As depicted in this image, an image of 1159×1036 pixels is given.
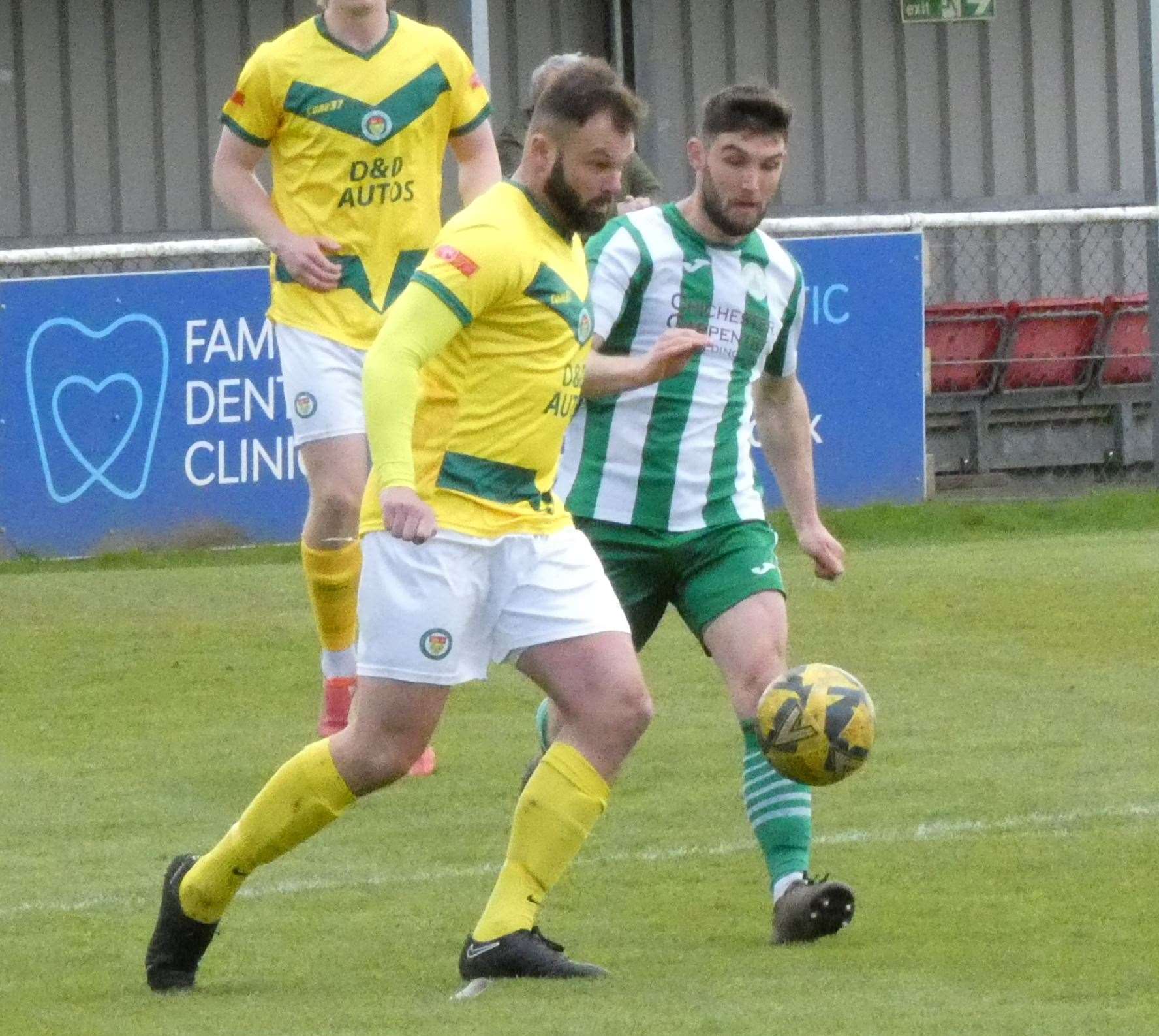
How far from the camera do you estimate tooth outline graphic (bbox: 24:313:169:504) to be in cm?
1210

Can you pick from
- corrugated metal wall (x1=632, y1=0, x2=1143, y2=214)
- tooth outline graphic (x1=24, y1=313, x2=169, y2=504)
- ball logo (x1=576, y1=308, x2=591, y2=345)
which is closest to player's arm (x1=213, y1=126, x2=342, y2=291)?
ball logo (x1=576, y1=308, x2=591, y2=345)

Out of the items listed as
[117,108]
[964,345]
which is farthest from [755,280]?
[117,108]

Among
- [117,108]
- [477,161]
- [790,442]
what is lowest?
[790,442]

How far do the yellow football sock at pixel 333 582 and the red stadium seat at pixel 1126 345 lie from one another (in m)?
9.35

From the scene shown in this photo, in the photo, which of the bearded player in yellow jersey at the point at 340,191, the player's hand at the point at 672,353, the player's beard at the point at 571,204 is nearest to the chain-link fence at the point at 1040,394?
the bearded player in yellow jersey at the point at 340,191

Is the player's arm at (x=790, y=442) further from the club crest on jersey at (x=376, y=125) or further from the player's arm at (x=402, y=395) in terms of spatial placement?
the club crest on jersey at (x=376, y=125)

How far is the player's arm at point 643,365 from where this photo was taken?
16.5 ft

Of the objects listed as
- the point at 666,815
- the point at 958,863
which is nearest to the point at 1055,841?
the point at 958,863

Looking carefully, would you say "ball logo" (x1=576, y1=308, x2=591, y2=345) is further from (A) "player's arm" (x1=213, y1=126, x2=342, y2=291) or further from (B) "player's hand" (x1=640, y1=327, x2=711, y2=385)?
(A) "player's arm" (x1=213, y1=126, x2=342, y2=291)

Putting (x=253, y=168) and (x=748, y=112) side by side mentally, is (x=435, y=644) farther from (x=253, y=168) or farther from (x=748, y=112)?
(x=253, y=168)

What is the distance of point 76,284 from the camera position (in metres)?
12.1

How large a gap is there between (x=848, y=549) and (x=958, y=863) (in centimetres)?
631

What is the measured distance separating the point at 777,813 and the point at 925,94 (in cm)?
1636

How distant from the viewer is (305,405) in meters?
7.12
